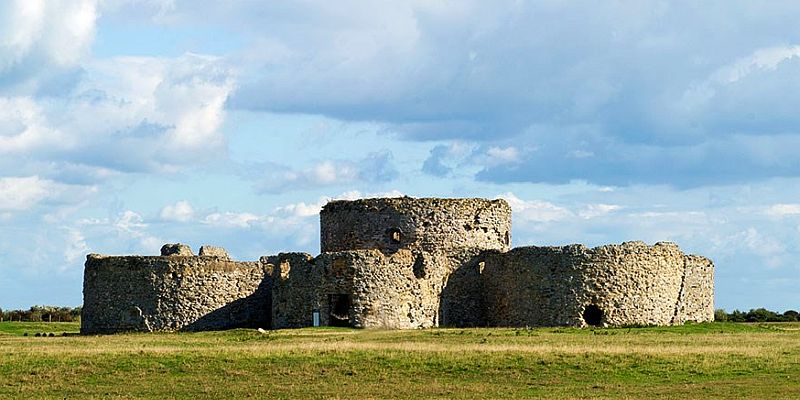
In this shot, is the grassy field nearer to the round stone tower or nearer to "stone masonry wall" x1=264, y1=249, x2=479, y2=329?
"stone masonry wall" x1=264, y1=249, x2=479, y2=329

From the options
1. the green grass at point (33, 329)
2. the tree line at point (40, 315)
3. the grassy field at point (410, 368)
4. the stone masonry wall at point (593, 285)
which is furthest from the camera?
the tree line at point (40, 315)

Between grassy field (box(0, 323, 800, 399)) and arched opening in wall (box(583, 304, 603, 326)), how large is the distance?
369 inches

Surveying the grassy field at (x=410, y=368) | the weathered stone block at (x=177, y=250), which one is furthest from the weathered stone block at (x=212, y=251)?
the grassy field at (x=410, y=368)

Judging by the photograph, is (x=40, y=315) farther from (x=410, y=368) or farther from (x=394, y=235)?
(x=410, y=368)

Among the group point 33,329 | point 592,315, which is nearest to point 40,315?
point 33,329

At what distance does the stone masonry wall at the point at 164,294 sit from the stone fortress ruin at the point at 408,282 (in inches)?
1.7

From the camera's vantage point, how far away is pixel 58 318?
82.2 meters

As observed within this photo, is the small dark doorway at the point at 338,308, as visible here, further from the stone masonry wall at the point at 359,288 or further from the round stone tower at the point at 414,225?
the round stone tower at the point at 414,225

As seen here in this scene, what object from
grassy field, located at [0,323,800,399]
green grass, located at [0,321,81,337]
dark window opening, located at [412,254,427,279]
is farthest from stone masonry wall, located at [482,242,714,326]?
green grass, located at [0,321,81,337]

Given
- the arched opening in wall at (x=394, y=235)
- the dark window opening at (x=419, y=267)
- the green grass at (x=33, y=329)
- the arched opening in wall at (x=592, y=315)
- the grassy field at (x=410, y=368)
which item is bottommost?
the grassy field at (x=410, y=368)

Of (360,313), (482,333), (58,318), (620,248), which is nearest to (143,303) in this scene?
→ (360,313)

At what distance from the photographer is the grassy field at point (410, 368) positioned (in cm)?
3353

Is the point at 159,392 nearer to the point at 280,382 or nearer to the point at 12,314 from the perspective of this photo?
the point at 280,382

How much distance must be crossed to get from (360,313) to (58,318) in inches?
1325
